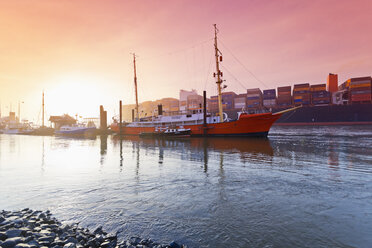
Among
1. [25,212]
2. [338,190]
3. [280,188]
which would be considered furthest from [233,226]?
[25,212]

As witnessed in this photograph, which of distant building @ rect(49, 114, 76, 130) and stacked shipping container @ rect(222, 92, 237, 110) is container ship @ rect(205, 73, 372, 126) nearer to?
stacked shipping container @ rect(222, 92, 237, 110)

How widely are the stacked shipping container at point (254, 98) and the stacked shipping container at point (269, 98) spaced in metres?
2.90

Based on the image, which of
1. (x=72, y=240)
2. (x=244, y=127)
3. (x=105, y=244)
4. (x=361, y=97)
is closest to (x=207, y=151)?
(x=244, y=127)

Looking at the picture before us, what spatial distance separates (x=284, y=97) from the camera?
76.7 m

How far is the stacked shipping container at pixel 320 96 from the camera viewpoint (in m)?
70.2

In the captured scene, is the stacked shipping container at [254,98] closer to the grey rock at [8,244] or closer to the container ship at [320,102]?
the container ship at [320,102]

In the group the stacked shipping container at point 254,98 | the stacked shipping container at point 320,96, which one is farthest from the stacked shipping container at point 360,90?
the stacked shipping container at point 254,98

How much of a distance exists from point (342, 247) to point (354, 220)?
1.51 metres

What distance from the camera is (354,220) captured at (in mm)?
4699

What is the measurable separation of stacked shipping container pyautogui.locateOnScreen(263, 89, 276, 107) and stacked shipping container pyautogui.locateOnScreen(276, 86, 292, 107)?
1.98m

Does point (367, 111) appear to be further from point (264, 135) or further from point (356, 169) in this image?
point (356, 169)

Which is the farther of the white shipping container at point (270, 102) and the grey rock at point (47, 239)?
the white shipping container at point (270, 102)

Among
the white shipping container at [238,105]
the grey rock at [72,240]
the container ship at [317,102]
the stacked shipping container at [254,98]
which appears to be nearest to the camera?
the grey rock at [72,240]

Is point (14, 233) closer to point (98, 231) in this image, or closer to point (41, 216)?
point (41, 216)
